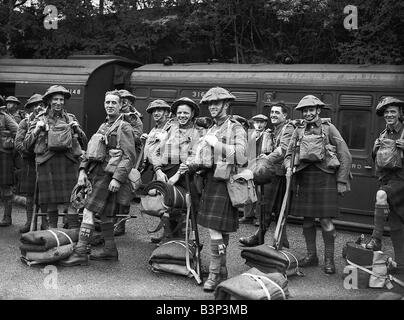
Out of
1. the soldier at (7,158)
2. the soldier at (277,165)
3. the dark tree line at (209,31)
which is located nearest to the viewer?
the soldier at (277,165)

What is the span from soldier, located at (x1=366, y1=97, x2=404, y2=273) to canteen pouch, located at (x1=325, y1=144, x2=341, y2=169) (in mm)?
488

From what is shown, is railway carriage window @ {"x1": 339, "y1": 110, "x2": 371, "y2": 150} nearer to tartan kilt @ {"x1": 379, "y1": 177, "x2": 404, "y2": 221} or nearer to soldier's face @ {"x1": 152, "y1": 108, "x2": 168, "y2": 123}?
tartan kilt @ {"x1": 379, "y1": 177, "x2": 404, "y2": 221}

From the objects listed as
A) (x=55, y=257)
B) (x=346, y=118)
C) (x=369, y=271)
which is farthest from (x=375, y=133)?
(x=55, y=257)

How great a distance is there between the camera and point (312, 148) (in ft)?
18.4

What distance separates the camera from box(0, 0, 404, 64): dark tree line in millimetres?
11586

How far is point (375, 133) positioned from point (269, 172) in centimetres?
257

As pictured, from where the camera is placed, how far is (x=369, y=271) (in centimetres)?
518

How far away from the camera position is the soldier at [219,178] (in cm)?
494

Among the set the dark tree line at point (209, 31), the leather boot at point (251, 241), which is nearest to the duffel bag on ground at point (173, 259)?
the leather boot at point (251, 241)

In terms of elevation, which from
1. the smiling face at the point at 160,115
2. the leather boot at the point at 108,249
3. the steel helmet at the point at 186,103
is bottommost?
the leather boot at the point at 108,249

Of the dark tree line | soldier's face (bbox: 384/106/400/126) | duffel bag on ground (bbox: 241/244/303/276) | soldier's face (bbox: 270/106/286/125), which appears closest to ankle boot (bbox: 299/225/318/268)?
duffel bag on ground (bbox: 241/244/303/276)

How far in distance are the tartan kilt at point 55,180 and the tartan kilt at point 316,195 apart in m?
2.94

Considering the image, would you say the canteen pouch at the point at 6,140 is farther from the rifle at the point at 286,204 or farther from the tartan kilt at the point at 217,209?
the rifle at the point at 286,204

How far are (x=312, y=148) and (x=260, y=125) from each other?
240 cm
